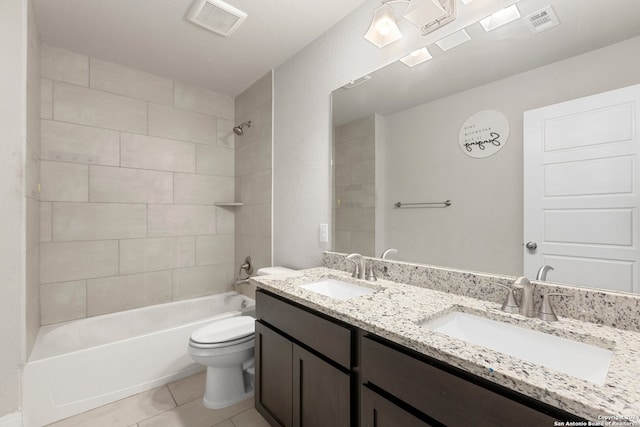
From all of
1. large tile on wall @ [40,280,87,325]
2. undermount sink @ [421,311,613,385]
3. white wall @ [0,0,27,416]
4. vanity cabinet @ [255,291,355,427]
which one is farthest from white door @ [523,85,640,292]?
large tile on wall @ [40,280,87,325]

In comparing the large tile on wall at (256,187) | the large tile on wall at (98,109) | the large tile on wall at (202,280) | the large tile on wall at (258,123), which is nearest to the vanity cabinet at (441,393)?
the large tile on wall at (256,187)

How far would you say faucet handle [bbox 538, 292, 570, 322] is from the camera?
93 cm

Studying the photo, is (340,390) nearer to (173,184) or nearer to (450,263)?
(450,263)

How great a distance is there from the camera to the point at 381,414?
0.90 m

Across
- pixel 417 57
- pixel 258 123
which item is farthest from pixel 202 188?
pixel 417 57

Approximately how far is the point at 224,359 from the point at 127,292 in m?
1.29

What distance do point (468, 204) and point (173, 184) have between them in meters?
2.52

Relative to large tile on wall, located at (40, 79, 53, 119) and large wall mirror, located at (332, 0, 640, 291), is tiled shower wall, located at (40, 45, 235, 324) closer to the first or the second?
large tile on wall, located at (40, 79, 53, 119)

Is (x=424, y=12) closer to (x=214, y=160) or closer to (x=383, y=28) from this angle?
(x=383, y=28)

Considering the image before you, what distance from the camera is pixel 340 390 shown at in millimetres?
1045

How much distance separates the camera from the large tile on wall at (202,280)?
106 inches

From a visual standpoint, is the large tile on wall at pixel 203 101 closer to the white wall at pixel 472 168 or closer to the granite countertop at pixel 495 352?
the white wall at pixel 472 168

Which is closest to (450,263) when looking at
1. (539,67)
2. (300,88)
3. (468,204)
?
(468,204)

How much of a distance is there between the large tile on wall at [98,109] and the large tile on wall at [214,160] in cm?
52
